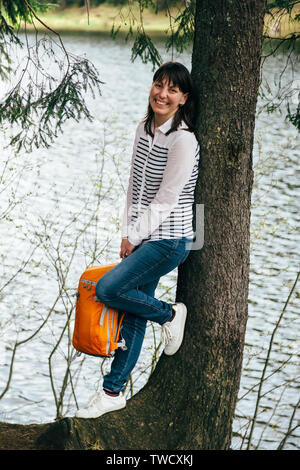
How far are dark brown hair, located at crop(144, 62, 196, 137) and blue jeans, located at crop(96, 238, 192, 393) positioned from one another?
0.55m

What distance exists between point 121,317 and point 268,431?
4.03 meters

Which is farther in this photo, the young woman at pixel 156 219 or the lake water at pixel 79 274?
the lake water at pixel 79 274

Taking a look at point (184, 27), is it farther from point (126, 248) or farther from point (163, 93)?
point (126, 248)

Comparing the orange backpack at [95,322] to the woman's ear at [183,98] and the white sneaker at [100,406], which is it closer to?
the white sneaker at [100,406]

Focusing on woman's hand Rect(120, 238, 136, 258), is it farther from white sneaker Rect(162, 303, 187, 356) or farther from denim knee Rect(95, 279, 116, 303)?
white sneaker Rect(162, 303, 187, 356)

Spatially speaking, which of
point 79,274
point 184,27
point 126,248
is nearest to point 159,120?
point 126,248

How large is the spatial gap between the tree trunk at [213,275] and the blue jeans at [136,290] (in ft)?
0.54

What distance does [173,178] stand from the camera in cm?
309

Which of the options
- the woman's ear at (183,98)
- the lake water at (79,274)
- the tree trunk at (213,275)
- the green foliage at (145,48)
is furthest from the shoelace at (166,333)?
the green foliage at (145,48)

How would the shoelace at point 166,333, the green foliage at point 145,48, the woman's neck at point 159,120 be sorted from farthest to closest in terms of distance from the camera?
the green foliage at point 145,48
the shoelace at point 166,333
the woman's neck at point 159,120

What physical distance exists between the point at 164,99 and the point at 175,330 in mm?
1118

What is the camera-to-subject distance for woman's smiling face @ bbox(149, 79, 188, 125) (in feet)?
10.4

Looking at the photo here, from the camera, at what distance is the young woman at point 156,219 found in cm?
314

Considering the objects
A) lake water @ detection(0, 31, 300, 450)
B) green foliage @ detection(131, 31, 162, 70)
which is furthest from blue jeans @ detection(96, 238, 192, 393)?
lake water @ detection(0, 31, 300, 450)
